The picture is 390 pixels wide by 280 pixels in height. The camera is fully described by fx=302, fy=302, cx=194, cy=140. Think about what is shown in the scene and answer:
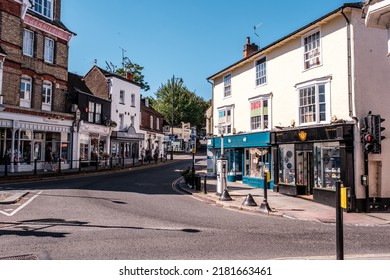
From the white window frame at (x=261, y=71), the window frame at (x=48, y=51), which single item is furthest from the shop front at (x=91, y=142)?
the white window frame at (x=261, y=71)

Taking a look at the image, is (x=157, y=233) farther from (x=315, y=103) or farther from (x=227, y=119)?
(x=227, y=119)

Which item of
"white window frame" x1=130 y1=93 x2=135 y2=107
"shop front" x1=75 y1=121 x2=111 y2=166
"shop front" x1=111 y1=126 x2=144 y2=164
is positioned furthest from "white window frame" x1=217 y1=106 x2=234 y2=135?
"white window frame" x1=130 y1=93 x2=135 y2=107

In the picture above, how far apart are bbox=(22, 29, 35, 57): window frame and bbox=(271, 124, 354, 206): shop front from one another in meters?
18.1

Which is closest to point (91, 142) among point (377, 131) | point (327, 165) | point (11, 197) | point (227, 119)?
point (227, 119)

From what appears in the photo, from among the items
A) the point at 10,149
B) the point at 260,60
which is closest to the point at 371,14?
the point at 260,60

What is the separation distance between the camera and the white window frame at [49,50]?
2328cm

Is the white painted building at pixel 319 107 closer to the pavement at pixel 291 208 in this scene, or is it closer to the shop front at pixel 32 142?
the pavement at pixel 291 208

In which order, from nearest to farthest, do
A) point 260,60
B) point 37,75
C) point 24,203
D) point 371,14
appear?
point 371,14
point 24,203
point 260,60
point 37,75

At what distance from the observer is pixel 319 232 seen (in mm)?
8203

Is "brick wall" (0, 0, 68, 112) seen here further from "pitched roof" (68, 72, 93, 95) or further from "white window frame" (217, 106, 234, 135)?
"white window frame" (217, 106, 234, 135)

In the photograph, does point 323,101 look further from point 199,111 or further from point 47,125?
point 199,111

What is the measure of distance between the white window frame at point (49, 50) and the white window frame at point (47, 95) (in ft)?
6.14

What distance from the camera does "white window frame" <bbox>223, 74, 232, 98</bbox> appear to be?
21.3 metres

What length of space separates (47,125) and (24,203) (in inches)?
540
